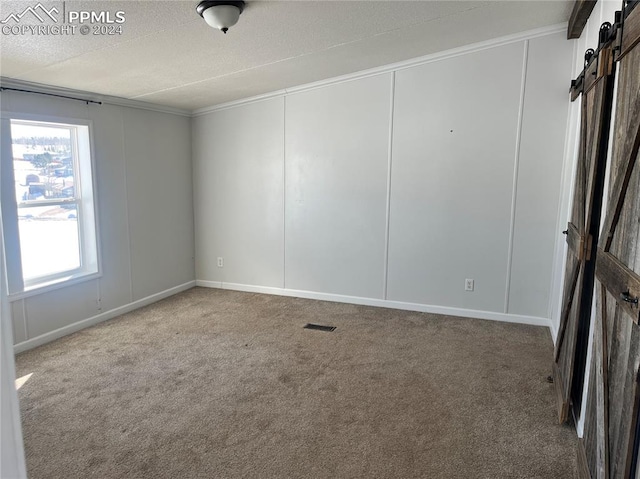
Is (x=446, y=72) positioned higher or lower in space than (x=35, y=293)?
higher

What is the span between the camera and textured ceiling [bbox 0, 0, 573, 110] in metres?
2.70

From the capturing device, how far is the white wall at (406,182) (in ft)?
13.3

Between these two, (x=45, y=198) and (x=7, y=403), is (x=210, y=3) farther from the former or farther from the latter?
(x=45, y=198)

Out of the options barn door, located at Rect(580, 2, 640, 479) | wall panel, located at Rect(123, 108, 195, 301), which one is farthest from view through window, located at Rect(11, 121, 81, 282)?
barn door, located at Rect(580, 2, 640, 479)

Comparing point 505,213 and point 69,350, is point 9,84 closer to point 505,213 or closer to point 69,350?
point 69,350

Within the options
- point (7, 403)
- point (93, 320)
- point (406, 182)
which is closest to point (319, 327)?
point (406, 182)

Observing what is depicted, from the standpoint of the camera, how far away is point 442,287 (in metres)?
4.54

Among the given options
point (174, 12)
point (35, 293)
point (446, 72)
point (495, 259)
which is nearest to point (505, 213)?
point (495, 259)

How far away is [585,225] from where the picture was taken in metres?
2.39

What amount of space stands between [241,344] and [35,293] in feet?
5.95

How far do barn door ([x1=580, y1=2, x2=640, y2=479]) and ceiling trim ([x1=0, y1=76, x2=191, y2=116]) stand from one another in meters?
4.05

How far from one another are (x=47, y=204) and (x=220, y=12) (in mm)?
2512

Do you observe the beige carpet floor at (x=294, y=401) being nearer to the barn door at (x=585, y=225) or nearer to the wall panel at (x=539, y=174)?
the barn door at (x=585, y=225)

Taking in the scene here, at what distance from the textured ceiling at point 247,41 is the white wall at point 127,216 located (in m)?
0.31
